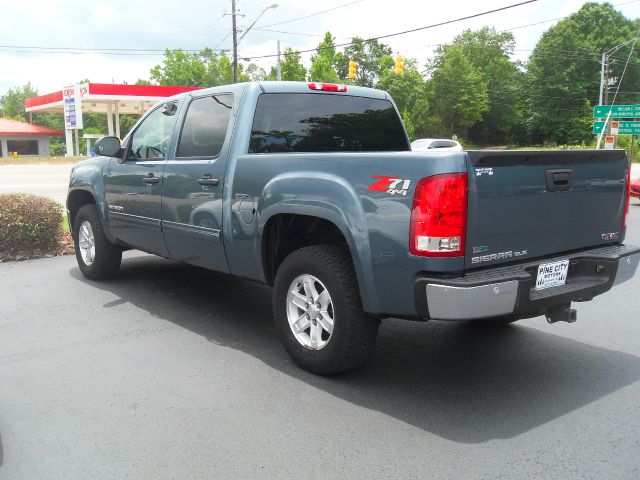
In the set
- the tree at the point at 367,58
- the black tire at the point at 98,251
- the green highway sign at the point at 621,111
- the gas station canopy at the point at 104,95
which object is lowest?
the black tire at the point at 98,251

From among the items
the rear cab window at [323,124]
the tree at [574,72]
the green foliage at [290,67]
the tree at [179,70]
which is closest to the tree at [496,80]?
the tree at [574,72]

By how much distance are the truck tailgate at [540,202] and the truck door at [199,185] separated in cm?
208

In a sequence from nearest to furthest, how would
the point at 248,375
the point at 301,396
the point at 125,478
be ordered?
the point at 125,478 → the point at 301,396 → the point at 248,375

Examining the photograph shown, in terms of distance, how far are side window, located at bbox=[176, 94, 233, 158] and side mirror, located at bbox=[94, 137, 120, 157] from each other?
43.6 inches

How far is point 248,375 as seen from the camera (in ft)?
13.4

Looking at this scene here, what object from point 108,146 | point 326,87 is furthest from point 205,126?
point 108,146

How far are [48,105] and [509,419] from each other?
57459 mm

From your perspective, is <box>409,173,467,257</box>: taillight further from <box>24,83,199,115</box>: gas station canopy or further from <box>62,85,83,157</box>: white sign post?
<box>62,85,83,157</box>: white sign post

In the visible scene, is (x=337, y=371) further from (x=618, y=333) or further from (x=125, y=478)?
(x=618, y=333)

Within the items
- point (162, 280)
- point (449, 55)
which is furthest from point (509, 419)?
point (449, 55)

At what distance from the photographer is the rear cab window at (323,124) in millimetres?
4719

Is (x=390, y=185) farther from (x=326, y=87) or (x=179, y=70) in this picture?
(x=179, y=70)

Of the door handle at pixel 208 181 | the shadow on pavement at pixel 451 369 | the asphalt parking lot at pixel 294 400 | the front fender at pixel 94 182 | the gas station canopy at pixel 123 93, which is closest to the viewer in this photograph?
the asphalt parking lot at pixel 294 400

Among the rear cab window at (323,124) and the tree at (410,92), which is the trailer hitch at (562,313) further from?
the tree at (410,92)
